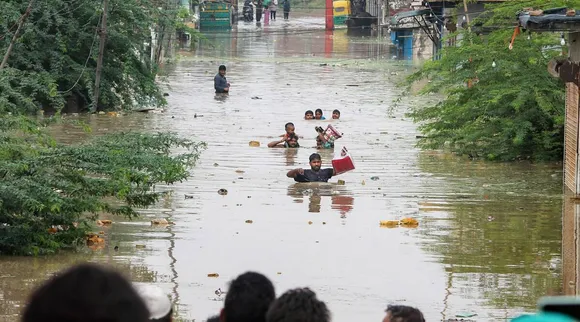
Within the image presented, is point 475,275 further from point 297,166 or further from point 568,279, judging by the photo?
point 297,166

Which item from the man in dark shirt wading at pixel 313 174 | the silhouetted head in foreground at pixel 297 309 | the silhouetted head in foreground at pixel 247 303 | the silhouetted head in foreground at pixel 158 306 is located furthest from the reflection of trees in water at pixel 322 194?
the silhouetted head in foreground at pixel 297 309

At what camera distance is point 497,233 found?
12734 millimetres

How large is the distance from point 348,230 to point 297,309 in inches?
384

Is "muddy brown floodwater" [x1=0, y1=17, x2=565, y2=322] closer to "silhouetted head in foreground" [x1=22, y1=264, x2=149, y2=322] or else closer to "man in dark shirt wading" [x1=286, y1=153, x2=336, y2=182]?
"man in dark shirt wading" [x1=286, y1=153, x2=336, y2=182]

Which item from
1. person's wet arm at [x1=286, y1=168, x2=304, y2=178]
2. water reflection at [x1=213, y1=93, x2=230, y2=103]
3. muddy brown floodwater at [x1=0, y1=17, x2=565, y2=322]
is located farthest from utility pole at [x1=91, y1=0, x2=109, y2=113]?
person's wet arm at [x1=286, y1=168, x2=304, y2=178]

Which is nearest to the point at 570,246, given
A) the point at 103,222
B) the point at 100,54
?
the point at 103,222

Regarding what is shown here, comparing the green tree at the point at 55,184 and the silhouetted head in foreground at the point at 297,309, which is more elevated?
the silhouetted head in foreground at the point at 297,309

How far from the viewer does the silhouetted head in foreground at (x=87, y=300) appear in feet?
6.89

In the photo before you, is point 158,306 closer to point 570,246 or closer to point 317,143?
point 570,246

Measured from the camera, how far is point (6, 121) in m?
11.3

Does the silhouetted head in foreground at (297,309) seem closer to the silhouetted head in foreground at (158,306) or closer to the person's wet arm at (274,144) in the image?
the silhouetted head in foreground at (158,306)

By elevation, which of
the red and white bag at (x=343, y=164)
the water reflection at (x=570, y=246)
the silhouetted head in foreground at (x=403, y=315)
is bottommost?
the water reflection at (x=570, y=246)

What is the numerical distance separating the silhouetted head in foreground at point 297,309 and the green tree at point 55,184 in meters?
6.94

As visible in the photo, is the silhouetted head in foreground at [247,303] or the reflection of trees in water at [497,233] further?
the reflection of trees in water at [497,233]
